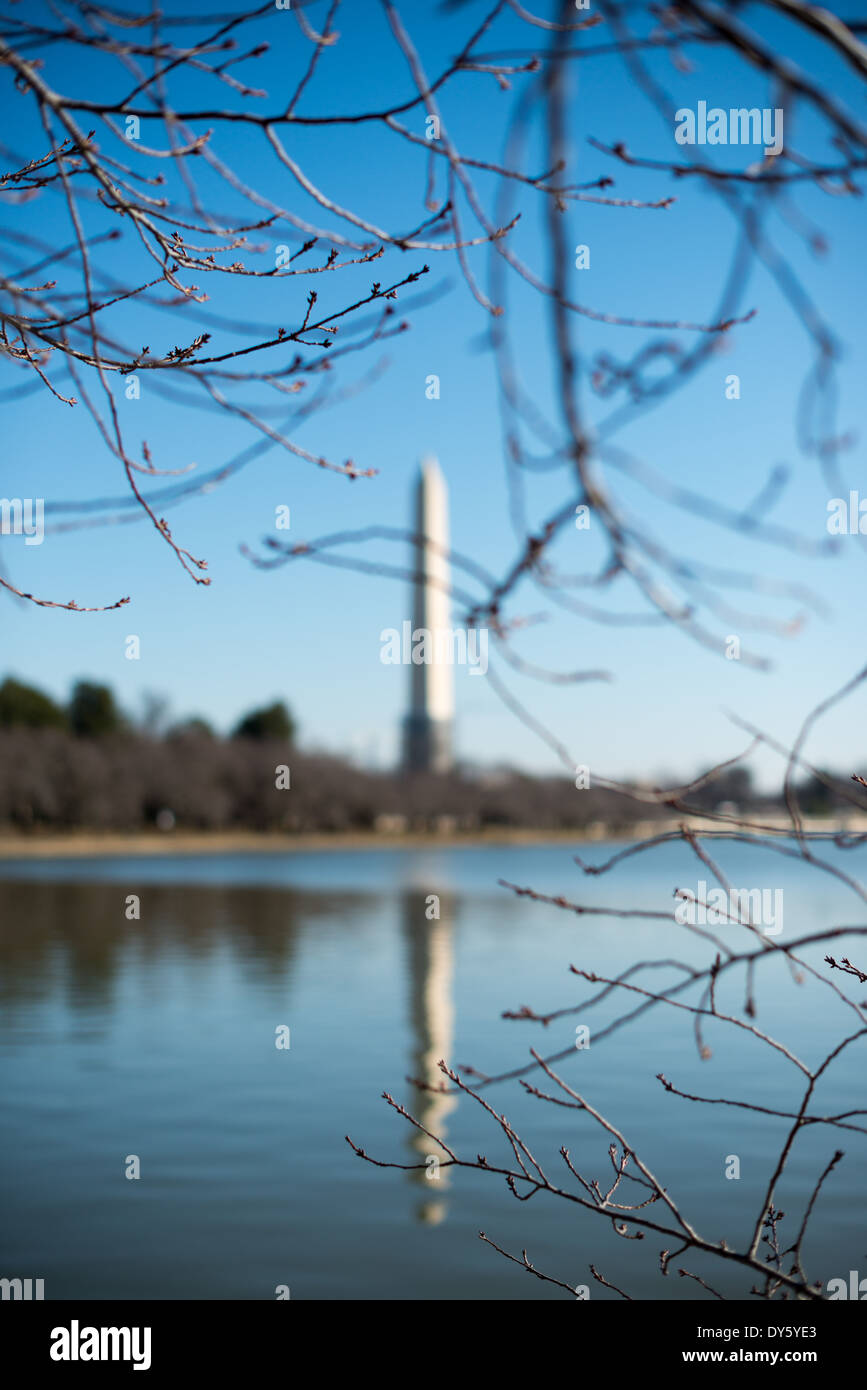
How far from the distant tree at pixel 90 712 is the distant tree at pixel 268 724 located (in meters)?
8.59

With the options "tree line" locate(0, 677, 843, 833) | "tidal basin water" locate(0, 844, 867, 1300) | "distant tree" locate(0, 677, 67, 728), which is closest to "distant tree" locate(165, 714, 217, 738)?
"tree line" locate(0, 677, 843, 833)

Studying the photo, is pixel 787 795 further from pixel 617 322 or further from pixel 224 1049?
pixel 224 1049

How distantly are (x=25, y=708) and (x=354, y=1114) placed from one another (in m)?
49.0

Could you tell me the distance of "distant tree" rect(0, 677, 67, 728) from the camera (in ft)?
179

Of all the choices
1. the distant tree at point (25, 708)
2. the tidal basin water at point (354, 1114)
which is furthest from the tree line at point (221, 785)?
the tidal basin water at point (354, 1114)

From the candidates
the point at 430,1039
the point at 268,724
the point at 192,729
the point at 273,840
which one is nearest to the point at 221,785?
the point at 273,840

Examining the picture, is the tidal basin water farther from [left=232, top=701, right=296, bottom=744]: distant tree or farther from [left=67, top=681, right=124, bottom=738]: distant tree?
[left=232, top=701, right=296, bottom=744]: distant tree

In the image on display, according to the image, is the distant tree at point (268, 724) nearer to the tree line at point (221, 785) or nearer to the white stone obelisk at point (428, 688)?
the tree line at point (221, 785)

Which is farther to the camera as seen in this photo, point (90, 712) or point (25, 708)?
point (90, 712)

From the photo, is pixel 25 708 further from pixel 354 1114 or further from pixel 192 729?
pixel 354 1114

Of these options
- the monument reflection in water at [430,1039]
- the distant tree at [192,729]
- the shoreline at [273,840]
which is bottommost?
the shoreline at [273,840]

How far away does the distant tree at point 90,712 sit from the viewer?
56781mm

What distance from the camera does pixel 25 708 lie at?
55.0 metres
